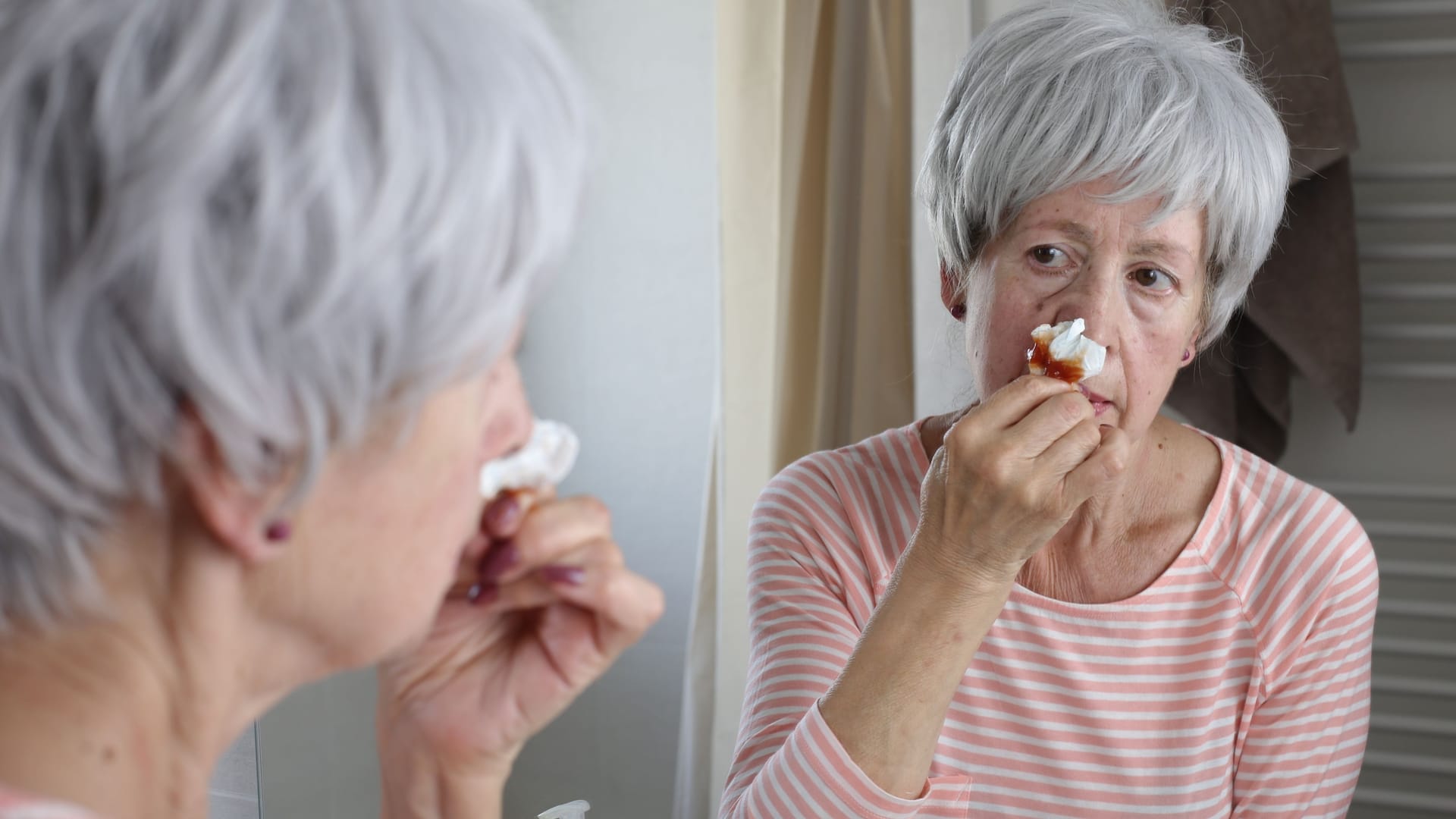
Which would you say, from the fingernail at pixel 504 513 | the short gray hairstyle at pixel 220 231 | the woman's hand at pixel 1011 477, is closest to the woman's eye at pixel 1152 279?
the woman's hand at pixel 1011 477

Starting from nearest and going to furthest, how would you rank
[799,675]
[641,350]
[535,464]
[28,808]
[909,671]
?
[28,808]
[535,464]
[909,671]
[799,675]
[641,350]

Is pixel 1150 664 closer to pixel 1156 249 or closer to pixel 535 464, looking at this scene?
pixel 1156 249

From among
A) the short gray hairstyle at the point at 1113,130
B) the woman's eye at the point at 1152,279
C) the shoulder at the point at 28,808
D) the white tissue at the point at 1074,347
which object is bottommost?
the shoulder at the point at 28,808

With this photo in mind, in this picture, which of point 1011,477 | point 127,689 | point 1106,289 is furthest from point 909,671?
point 127,689

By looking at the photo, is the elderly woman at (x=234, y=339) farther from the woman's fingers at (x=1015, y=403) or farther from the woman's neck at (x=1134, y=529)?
the woman's neck at (x=1134, y=529)

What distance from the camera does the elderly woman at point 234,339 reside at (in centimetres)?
49

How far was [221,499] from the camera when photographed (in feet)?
1.80

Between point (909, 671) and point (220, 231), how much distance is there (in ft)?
2.40

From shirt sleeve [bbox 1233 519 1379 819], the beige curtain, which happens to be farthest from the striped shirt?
the beige curtain

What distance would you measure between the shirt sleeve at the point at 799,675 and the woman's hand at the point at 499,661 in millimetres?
292

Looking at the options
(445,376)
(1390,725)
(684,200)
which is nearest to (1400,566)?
(1390,725)

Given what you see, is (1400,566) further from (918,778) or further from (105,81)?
(105,81)

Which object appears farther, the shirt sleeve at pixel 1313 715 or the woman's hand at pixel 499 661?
the shirt sleeve at pixel 1313 715

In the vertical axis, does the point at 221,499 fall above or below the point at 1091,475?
above
